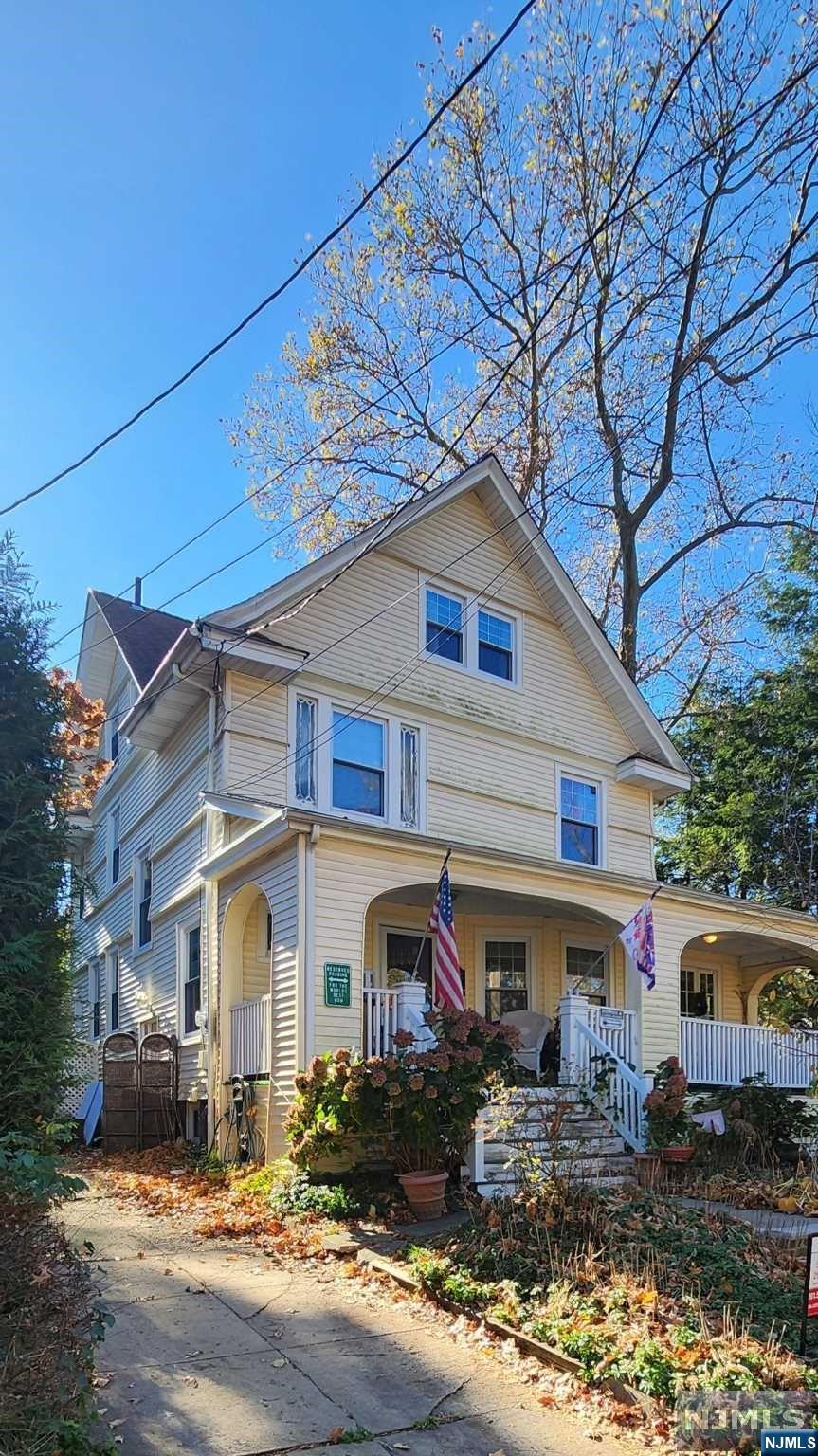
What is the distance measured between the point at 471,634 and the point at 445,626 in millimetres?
517

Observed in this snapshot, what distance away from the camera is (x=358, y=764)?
13766mm

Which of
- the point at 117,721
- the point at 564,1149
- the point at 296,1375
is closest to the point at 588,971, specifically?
the point at 564,1149

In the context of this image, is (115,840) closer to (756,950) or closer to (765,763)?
(756,950)

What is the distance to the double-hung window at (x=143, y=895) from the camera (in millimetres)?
17391

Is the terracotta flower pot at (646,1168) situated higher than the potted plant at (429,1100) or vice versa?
the potted plant at (429,1100)

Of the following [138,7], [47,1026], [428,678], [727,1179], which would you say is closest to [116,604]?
[428,678]

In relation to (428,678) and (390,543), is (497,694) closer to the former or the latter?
(428,678)

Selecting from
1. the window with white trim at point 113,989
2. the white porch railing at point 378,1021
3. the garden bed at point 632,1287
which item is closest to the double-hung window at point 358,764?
the white porch railing at point 378,1021

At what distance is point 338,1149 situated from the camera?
30.3ft

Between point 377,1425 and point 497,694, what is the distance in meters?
11.8

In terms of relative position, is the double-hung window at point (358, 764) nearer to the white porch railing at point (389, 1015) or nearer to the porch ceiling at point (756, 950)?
the white porch railing at point (389, 1015)

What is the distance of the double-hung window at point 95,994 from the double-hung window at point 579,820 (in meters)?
10.8

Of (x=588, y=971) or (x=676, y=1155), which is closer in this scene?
(x=676, y=1155)

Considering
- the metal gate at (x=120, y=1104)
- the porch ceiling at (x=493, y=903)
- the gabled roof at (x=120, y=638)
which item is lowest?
the metal gate at (x=120, y=1104)
